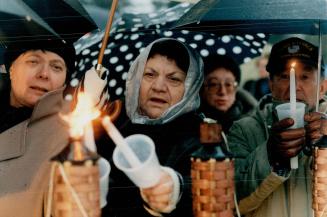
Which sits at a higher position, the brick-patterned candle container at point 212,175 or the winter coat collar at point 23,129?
the winter coat collar at point 23,129

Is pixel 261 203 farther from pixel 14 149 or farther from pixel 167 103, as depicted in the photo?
pixel 14 149

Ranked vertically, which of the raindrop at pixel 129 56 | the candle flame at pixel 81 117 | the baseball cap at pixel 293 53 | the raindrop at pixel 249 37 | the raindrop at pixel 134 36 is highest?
the raindrop at pixel 134 36

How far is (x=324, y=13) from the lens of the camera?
1.96 meters

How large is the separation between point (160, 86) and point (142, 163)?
64 cm

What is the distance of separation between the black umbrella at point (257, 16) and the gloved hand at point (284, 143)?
17.6 inches

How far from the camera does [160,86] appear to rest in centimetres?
208

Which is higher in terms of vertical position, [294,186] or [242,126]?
[242,126]

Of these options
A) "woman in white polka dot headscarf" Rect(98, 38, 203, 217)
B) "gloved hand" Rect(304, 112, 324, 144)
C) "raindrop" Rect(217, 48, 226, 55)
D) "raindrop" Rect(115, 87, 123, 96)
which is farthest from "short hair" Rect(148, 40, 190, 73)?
"gloved hand" Rect(304, 112, 324, 144)

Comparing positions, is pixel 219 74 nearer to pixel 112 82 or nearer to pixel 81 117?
→ pixel 112 82

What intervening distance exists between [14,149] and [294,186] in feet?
3.89

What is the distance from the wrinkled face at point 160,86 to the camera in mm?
2078

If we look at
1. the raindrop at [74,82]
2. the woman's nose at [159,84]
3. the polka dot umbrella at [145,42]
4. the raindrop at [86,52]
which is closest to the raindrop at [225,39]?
the polka dot umbrella at [145,42]

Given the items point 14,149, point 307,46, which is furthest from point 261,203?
point 14,149

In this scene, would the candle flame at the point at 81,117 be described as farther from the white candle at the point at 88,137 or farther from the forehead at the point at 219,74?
the forehead at the point at 219,74
